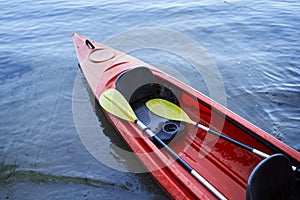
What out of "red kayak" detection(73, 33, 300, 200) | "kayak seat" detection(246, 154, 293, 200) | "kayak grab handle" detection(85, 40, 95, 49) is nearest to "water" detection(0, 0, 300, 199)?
"red kayak" detection(73, 33, 300, 200)

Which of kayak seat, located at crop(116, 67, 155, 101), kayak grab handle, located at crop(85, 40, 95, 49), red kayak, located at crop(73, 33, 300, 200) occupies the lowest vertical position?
red kayak, located at crop(73, 33, 300, 200)

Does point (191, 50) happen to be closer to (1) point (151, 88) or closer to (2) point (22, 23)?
(1) point (151, 88)

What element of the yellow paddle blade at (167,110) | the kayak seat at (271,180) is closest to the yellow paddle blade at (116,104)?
the yellow paddle blade at (167,110)

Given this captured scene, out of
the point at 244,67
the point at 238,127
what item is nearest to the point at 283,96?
the point at 244,67

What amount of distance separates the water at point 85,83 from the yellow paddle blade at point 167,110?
2.03ft

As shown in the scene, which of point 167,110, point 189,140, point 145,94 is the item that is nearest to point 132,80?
point 145,94

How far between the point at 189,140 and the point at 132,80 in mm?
1042

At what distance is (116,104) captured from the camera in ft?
11.0

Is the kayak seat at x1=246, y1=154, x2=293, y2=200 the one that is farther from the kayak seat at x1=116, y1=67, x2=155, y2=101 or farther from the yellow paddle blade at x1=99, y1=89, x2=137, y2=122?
the kayak seat at x1=116, y1=67, x2=155, y2=101

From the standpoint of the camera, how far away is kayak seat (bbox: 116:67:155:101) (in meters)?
3.48

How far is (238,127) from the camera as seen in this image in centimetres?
288

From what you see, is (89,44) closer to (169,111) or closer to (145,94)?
(145,94)

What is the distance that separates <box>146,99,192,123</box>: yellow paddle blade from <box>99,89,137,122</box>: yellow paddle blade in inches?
15.5

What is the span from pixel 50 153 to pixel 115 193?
1.09m
